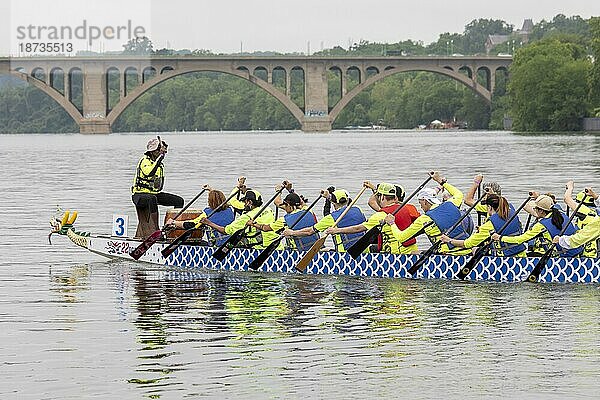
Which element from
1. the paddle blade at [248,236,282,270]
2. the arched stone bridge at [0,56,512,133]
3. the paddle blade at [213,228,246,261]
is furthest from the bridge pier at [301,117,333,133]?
the paddle blade at [248,236,282,270]

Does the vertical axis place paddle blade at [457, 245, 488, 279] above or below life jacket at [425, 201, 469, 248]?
below

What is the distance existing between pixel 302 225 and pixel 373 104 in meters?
149

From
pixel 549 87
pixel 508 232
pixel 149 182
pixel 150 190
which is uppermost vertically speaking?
pixel 549 87

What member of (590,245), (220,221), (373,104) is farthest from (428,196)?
(373,104)

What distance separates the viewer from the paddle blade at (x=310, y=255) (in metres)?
18.5

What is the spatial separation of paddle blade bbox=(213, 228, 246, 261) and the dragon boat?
0.21 feet

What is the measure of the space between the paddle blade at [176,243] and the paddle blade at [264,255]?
129cm

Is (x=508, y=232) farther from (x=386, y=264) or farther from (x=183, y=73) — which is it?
(x=183, y=73)

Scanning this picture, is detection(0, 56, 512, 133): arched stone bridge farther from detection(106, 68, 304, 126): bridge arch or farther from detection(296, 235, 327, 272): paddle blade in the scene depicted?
detection(296, 235, 327, 272): paddle blade

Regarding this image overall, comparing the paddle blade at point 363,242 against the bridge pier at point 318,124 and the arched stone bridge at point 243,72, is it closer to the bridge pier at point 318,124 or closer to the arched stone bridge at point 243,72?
the arched stone bridge at point 243,72

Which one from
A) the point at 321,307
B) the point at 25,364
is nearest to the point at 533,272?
the point at 321,307

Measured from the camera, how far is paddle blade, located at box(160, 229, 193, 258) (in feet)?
65.5

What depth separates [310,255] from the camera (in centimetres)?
1862

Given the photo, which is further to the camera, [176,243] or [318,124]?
[318,124]
